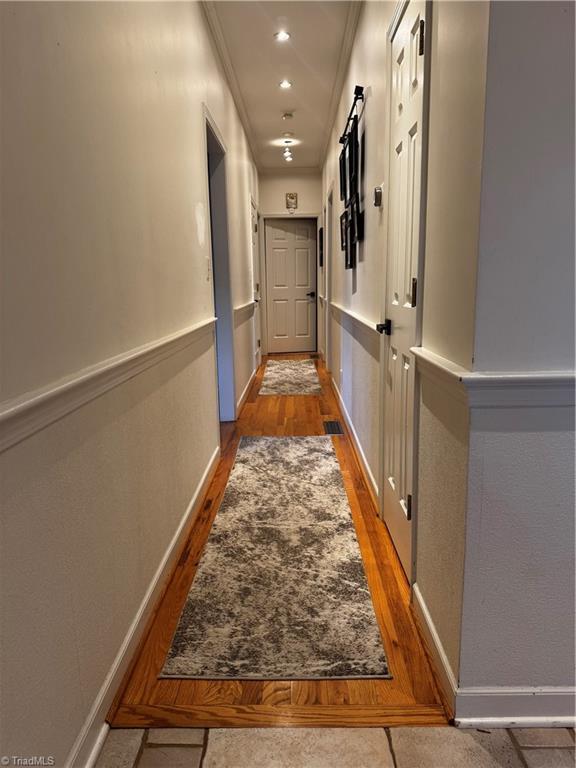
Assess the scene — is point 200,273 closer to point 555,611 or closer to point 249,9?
point 249,9

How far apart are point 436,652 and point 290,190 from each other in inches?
253

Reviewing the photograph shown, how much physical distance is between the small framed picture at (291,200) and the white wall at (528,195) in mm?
6091

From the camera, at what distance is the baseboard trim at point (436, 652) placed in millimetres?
1224

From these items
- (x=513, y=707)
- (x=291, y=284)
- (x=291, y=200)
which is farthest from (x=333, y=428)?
(x=291, y=200)

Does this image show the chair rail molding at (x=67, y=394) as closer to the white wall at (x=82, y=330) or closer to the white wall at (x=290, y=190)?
the white wall at (x=82, y=330)

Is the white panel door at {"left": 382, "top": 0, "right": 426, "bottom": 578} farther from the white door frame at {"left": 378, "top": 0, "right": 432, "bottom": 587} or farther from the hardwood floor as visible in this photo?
the hardwood floor

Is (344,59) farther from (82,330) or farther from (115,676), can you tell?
(115,676)

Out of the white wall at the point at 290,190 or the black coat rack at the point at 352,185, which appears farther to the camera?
the white wall at the point at 290,190

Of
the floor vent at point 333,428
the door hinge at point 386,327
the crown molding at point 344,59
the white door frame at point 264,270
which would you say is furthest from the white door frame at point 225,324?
the white door frame at point 264,270

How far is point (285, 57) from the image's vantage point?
334cm

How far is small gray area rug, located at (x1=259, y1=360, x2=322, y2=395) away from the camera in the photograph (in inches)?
195

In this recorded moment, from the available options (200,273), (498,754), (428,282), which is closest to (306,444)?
(200,273)

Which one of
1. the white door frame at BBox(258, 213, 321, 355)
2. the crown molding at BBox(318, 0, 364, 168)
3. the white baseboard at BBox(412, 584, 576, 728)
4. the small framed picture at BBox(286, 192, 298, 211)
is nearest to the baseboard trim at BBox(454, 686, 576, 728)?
the white baseboard at BBox(412, 584, 576, 728)

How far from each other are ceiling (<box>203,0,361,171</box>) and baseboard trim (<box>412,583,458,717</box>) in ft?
10.1
